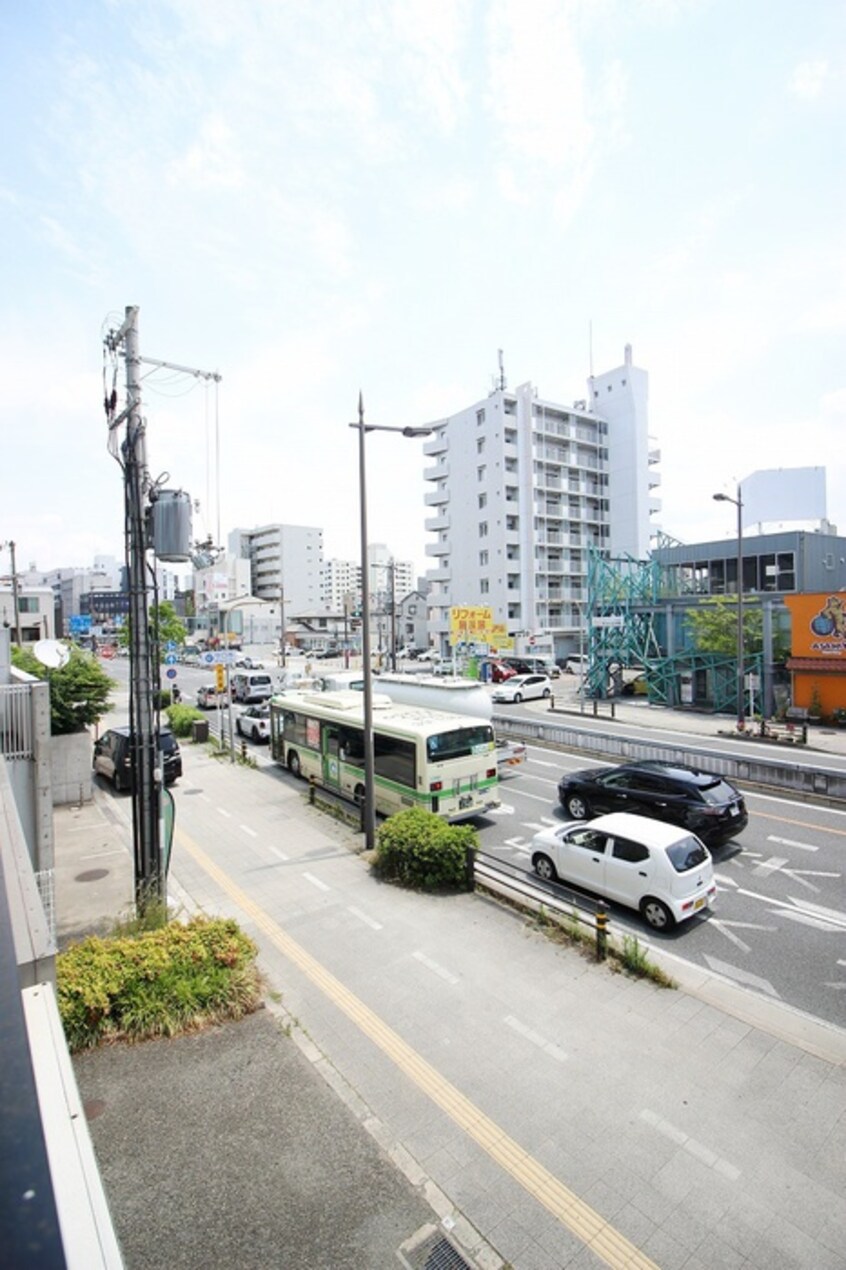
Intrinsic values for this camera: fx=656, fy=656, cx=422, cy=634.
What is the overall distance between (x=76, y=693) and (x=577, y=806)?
13.4m

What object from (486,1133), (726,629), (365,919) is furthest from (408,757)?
(726,629)

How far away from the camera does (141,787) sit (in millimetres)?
9477

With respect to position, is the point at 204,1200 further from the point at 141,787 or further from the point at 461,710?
the point at 461,710

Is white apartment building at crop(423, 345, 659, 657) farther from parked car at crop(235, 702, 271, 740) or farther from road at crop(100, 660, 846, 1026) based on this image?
road at crop(100, 660, 846, 1026)

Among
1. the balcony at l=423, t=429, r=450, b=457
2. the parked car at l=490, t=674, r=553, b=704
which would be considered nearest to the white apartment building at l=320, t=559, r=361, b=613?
the balcony at l=423, t=429, r=450, b=457

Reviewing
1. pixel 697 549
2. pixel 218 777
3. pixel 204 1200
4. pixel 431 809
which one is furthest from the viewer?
pixel 697 549

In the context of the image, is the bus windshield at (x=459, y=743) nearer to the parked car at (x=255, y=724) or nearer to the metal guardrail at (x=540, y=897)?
the metal guardrail at (x=540, y=897)

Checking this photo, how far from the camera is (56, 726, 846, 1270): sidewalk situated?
15.0ft

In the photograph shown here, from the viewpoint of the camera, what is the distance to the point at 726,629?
96.5 ft

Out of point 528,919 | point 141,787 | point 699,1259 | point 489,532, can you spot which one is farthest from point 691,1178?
point 489,532

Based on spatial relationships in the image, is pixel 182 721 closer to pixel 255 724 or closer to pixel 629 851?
pixel 255 724

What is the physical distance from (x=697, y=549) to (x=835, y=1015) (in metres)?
40.5

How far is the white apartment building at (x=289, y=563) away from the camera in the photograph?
121 m

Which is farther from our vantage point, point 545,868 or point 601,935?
point 545,868
